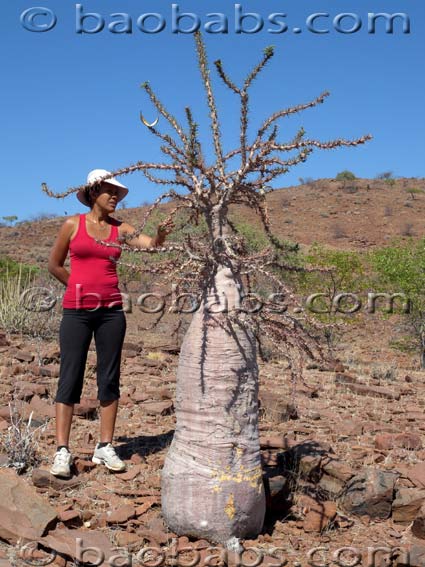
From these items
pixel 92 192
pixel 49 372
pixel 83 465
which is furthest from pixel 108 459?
pixel 49 372

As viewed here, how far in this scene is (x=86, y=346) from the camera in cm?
358

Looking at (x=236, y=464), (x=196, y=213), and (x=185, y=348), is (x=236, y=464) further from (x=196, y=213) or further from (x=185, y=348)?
(x=196, y=213)

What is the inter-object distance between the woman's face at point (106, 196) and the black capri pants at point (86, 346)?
58 centimetres

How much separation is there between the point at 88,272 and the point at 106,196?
445 millimetres

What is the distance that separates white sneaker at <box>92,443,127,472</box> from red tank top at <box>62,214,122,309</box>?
856 millimetres

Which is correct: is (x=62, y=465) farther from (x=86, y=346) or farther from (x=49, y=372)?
(x=49, y=372)

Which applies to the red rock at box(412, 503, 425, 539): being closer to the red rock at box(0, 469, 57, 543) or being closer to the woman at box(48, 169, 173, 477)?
the woman at box(48, 169, 173, 477)

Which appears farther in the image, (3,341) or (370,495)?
(3,341)

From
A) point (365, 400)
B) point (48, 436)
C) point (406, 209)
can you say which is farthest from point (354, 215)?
point (48, 436)

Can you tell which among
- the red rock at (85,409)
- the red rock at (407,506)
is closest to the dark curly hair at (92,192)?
the red rock at (85,409)

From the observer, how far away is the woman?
3.48 m

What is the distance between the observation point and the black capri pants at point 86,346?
3.52 metres

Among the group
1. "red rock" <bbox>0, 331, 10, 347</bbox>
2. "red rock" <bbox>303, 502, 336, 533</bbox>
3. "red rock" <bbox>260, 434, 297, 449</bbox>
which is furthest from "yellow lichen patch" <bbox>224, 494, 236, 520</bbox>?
"red rock" <bbox>0, 331, 10, 347</bbox>

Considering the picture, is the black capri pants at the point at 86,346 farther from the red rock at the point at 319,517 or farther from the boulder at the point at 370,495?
the boulder at the point at 370,495
